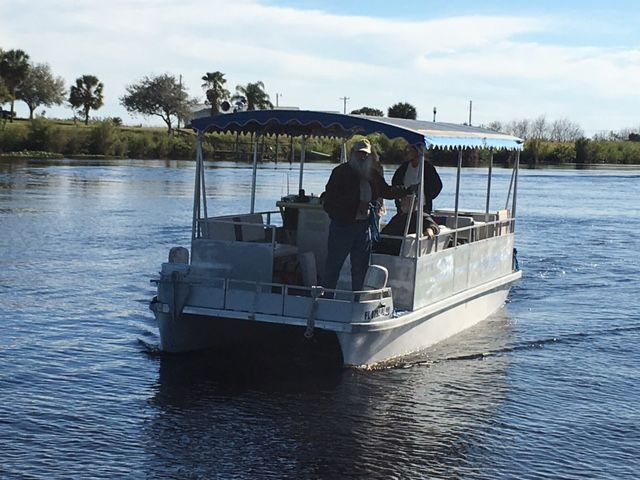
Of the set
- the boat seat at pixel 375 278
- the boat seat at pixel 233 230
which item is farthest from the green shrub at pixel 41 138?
the boat seat at pixel 375 278

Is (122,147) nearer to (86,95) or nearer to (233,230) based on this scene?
(86,95)

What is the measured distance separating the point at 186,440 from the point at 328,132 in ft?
18.4

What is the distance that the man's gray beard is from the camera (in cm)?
1114

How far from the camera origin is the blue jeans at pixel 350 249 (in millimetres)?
11227

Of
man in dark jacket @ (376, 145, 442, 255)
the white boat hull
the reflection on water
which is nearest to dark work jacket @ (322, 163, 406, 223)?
man in dark jacket @ (376, 145, 442, 255)

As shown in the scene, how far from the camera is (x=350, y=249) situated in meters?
11.3

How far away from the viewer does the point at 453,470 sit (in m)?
8.74

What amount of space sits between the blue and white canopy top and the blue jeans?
1.03 meters

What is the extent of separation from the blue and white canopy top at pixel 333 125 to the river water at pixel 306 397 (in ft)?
8.49

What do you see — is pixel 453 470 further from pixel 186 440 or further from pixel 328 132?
pixel 328 132

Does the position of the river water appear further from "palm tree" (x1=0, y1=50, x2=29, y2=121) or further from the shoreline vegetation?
"palm tree" (x1=0, y1=50, x2=29, y2=121)

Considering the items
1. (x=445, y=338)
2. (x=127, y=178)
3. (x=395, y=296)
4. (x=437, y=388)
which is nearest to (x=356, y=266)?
(x=395, y=296)

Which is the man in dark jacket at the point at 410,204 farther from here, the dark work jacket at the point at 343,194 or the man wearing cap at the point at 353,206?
the dark work jacket at the point at 343,194

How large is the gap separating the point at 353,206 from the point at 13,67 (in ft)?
246
